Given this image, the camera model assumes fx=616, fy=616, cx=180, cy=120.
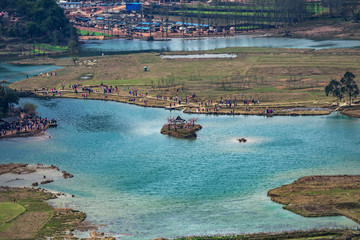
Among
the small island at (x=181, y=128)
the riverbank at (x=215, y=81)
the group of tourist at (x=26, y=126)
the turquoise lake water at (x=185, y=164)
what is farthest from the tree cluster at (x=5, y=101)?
the small island at (x=181, y=128)

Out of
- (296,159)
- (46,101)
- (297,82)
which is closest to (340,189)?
(296,159)

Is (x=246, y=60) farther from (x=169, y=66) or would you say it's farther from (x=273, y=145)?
(x=273, y=145)

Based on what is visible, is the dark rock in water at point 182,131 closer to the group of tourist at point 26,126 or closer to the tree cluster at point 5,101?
the group of tourist at point 26,126

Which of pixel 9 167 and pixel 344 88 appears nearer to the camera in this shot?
pixel 9 167

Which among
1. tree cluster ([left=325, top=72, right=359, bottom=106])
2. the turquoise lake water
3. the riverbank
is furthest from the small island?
tree cluster ([left=325, top=72, right=359, bottom=106])

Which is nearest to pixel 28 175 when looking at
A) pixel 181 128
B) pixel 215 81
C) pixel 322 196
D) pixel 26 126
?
pixel 26 126

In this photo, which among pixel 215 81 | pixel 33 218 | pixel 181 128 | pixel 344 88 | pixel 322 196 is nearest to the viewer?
pixel 33 218

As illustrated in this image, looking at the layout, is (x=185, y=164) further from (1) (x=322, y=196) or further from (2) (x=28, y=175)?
(2) (x=28, y=175)
